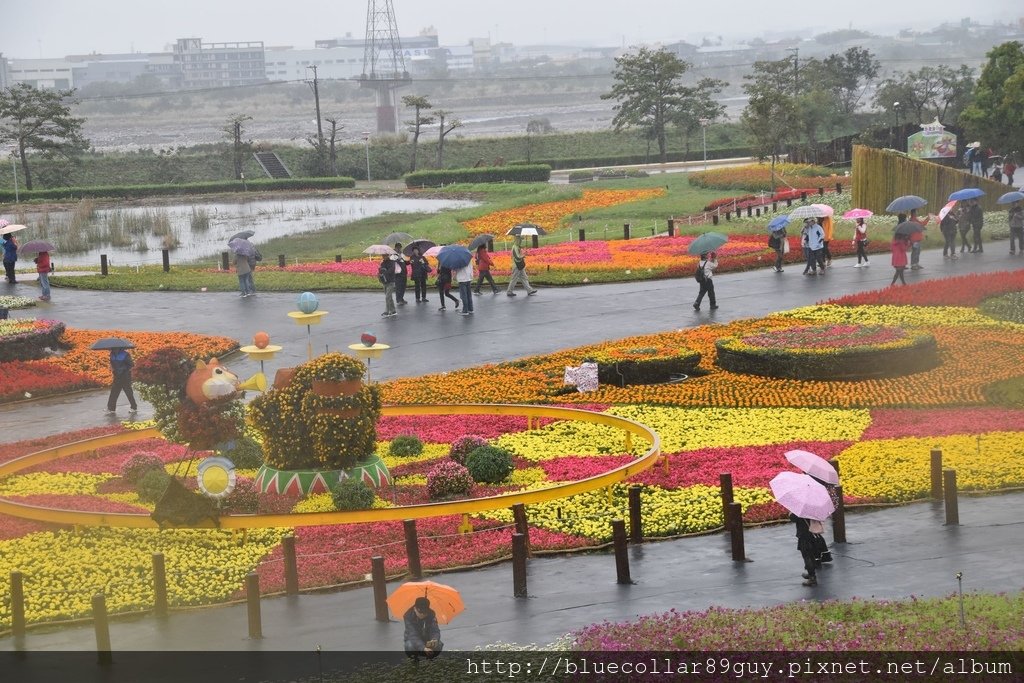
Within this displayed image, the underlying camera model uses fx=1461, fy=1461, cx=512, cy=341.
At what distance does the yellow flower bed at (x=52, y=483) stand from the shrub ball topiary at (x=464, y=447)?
16.5ft

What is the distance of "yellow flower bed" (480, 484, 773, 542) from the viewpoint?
17641 millimetres

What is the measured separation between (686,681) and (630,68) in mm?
79797

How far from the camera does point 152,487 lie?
19.4 m

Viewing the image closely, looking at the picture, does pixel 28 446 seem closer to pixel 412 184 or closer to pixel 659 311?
pixel 659 311

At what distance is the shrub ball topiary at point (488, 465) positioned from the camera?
19.7m

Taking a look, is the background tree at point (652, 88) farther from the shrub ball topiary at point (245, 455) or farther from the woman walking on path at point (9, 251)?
the shrub ball topiary at point (245, 455)

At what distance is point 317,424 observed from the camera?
19.1m

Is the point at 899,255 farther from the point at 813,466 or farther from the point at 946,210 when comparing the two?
the point at 813,466

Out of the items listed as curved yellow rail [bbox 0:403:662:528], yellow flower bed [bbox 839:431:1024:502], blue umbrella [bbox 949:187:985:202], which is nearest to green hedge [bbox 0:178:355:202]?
blue umbrella [bbox 949:187:985:202]

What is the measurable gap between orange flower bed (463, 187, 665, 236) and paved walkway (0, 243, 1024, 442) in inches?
620

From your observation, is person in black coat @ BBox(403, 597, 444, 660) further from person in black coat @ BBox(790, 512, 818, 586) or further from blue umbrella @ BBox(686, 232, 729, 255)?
blue umbrella @ BBox(686, 232, 729, 255)

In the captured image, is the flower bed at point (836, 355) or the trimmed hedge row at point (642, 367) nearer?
the flower bed at point (836, 355)

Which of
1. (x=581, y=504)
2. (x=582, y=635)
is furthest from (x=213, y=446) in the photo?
(x=582, y=635)

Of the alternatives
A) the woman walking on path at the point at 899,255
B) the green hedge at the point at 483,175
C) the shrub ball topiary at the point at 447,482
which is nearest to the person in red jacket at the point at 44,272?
the woman walking on path at the point at 899,255
